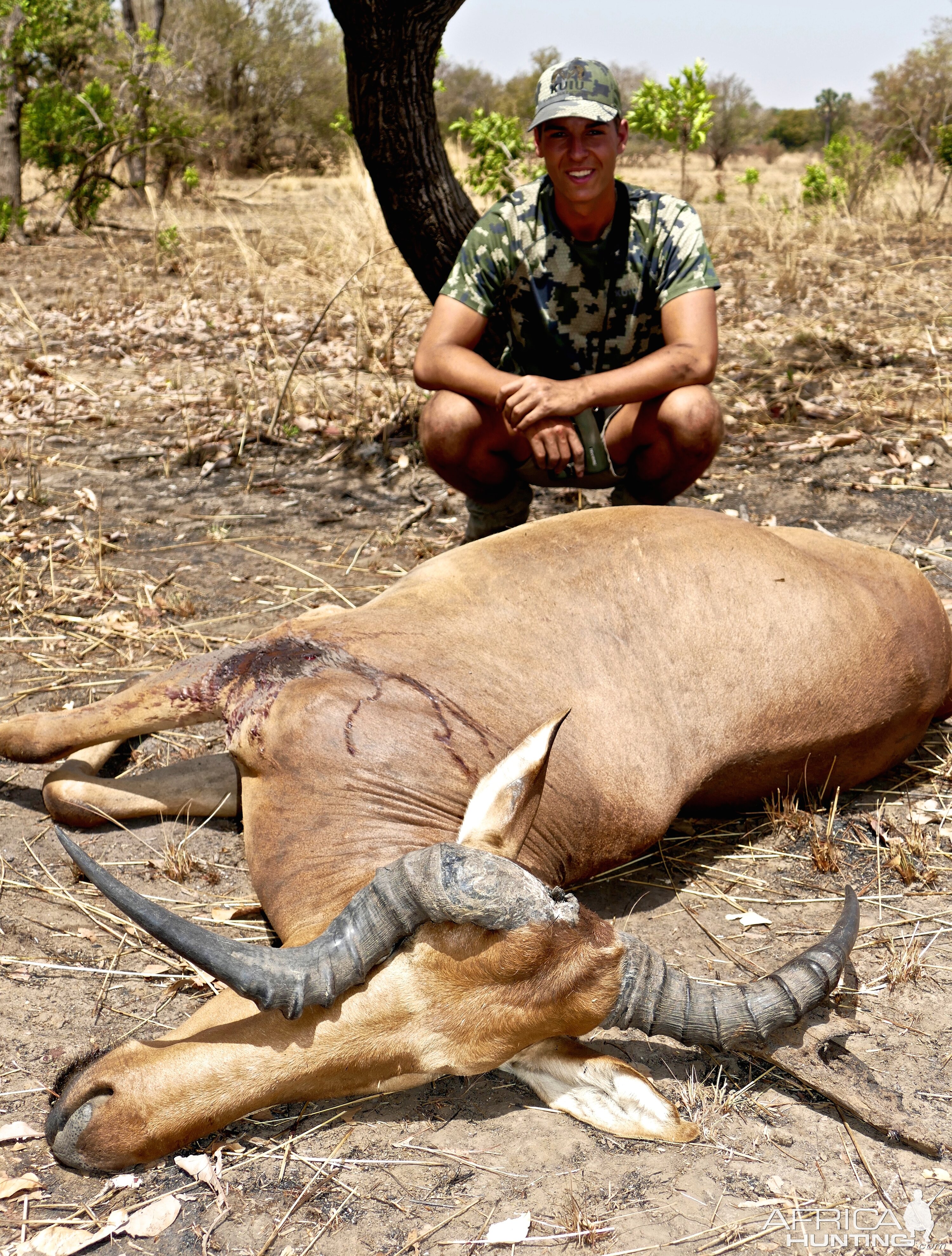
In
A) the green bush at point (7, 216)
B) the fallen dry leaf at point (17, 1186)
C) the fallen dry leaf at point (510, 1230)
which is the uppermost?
the green bush at point (7, 216)

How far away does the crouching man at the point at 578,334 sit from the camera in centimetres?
436

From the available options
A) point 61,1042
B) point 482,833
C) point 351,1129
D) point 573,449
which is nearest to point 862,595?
point 573,449

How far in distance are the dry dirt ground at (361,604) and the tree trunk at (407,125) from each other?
1.06 meters

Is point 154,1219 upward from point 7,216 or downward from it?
downward

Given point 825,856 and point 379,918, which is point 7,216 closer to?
point 825,856

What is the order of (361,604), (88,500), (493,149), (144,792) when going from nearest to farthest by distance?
(144,792), (361,604), (88,500), (493,149)

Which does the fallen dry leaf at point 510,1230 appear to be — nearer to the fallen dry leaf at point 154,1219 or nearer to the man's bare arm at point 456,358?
the fallen dry leaf at point 154,1219

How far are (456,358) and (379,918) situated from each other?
2.88m

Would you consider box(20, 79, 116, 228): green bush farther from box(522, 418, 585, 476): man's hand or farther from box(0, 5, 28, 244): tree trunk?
box(522, 418, 585, 476): man's hand

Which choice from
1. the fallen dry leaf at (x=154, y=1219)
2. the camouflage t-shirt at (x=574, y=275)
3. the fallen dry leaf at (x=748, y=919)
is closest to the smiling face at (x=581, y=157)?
the camouflage t-shirt at (x=574, y=275)

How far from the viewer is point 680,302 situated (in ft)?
14.7

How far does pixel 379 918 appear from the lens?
7.09 ft

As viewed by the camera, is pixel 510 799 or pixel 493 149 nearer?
pixel 510 799

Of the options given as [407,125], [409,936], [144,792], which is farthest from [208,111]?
[409,936]
